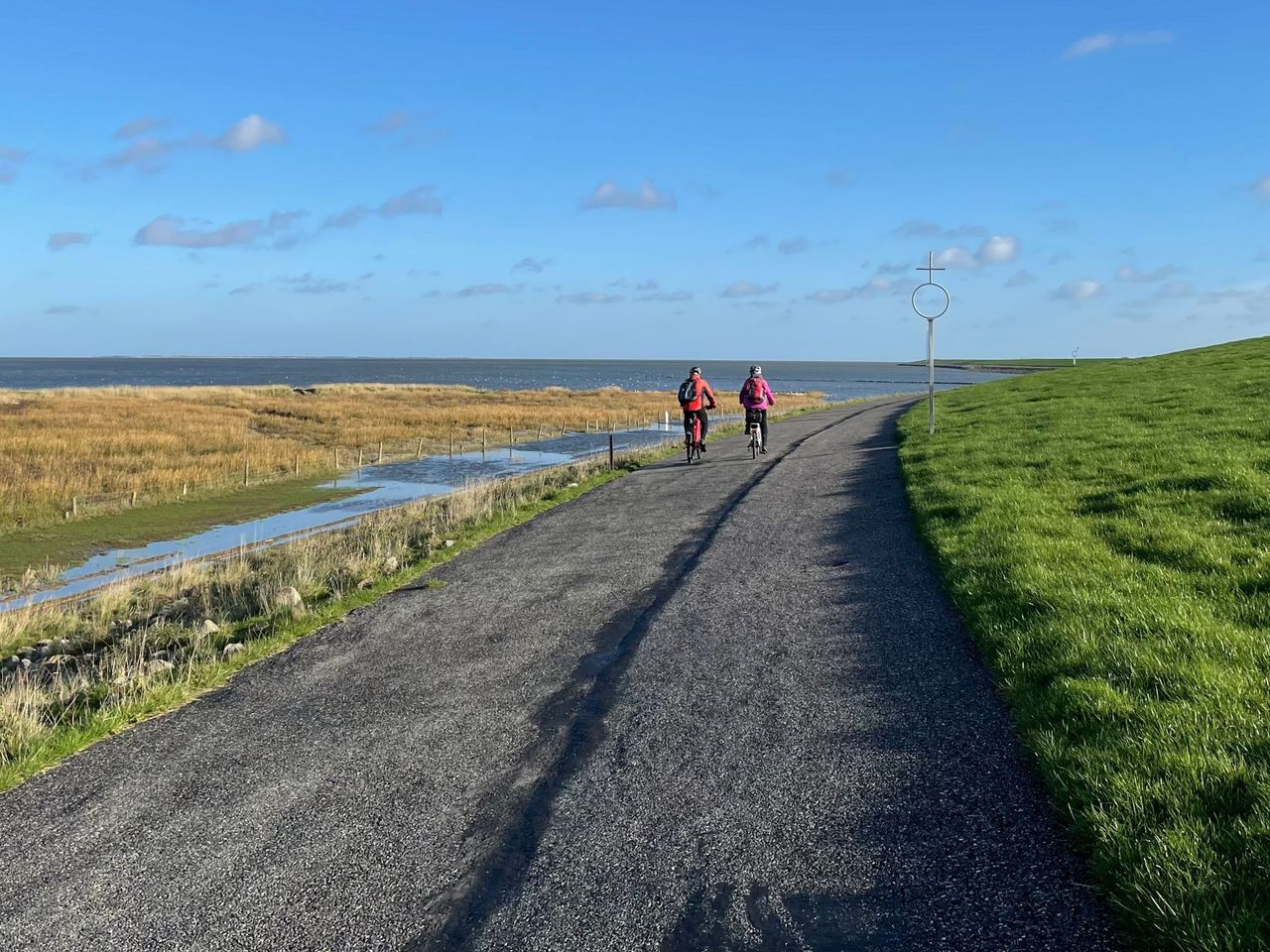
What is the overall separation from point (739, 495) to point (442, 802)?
10850 millimetres

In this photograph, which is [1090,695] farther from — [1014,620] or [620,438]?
[620,438]

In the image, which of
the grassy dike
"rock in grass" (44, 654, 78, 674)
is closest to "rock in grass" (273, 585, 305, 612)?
"rock in grass" (44, 654, 78, 674)

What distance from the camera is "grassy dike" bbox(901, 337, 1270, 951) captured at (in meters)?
3.64

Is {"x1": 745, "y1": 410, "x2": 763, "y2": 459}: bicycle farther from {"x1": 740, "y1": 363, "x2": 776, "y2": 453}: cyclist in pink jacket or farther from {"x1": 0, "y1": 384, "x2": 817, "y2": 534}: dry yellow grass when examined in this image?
{"x1": 0, "y1": 384, "x2": 817, "y2": 534}: dry yellow grass

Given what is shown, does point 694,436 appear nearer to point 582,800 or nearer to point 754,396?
point 754,396

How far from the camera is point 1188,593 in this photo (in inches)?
283

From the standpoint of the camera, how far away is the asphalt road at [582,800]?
3865mm

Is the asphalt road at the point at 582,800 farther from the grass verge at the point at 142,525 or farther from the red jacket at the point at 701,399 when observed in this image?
the grass verge at the point at 142,525

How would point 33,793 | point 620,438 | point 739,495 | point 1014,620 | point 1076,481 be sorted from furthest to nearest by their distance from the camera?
point 620,438, point 739,495, point 1076,481, point 1014,620, point 33,793

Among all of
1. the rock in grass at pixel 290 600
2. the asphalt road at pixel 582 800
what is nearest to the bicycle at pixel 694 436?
the rock in grass at pixel 290 600

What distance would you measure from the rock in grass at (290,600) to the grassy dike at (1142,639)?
689 cm

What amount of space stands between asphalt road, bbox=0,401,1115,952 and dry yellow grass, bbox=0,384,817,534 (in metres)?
18.6

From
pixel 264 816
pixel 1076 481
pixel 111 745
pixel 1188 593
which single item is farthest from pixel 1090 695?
pixel 1076 481

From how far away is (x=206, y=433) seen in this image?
38.9m
